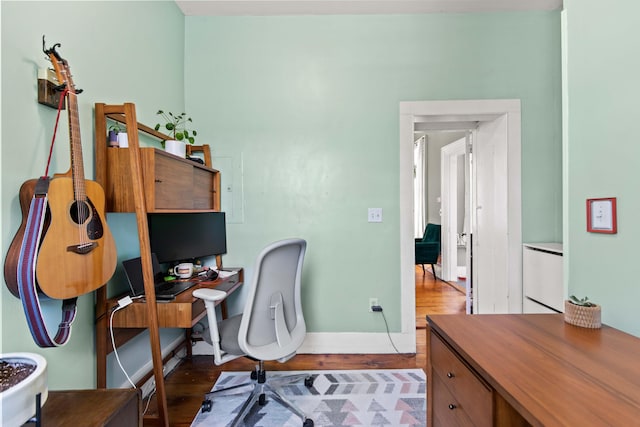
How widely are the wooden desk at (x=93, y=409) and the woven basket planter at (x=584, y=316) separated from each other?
154 cm

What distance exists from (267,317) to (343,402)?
0.81 metres

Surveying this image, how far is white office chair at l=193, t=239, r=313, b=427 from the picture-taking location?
140 cm

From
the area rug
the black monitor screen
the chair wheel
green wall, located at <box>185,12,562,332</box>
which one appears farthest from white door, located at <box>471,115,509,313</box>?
the black monitor screen

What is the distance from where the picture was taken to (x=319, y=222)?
2379mm

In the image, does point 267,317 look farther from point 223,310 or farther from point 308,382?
point 223,310

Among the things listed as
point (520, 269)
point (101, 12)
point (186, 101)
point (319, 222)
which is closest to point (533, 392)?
point (319, 222)

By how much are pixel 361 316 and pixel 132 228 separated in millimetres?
1855

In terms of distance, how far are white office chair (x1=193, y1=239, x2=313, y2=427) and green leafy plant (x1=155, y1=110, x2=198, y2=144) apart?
1138mm

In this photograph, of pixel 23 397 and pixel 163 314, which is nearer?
pixel 23 397

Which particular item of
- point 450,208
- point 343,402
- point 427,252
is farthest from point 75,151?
point 450,208

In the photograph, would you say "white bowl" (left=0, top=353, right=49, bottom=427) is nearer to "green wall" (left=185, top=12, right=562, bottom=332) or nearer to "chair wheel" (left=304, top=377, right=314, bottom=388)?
"chair wheel" (left=304, top=377, right=314, bottom=388)

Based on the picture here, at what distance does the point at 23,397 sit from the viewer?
646mm

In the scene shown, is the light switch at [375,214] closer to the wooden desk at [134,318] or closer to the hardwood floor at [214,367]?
the hardwood floor at [214,367]

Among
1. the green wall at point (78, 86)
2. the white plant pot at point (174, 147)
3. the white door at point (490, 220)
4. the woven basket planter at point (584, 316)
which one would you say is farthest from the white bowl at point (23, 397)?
the white door at point (490, 220)
